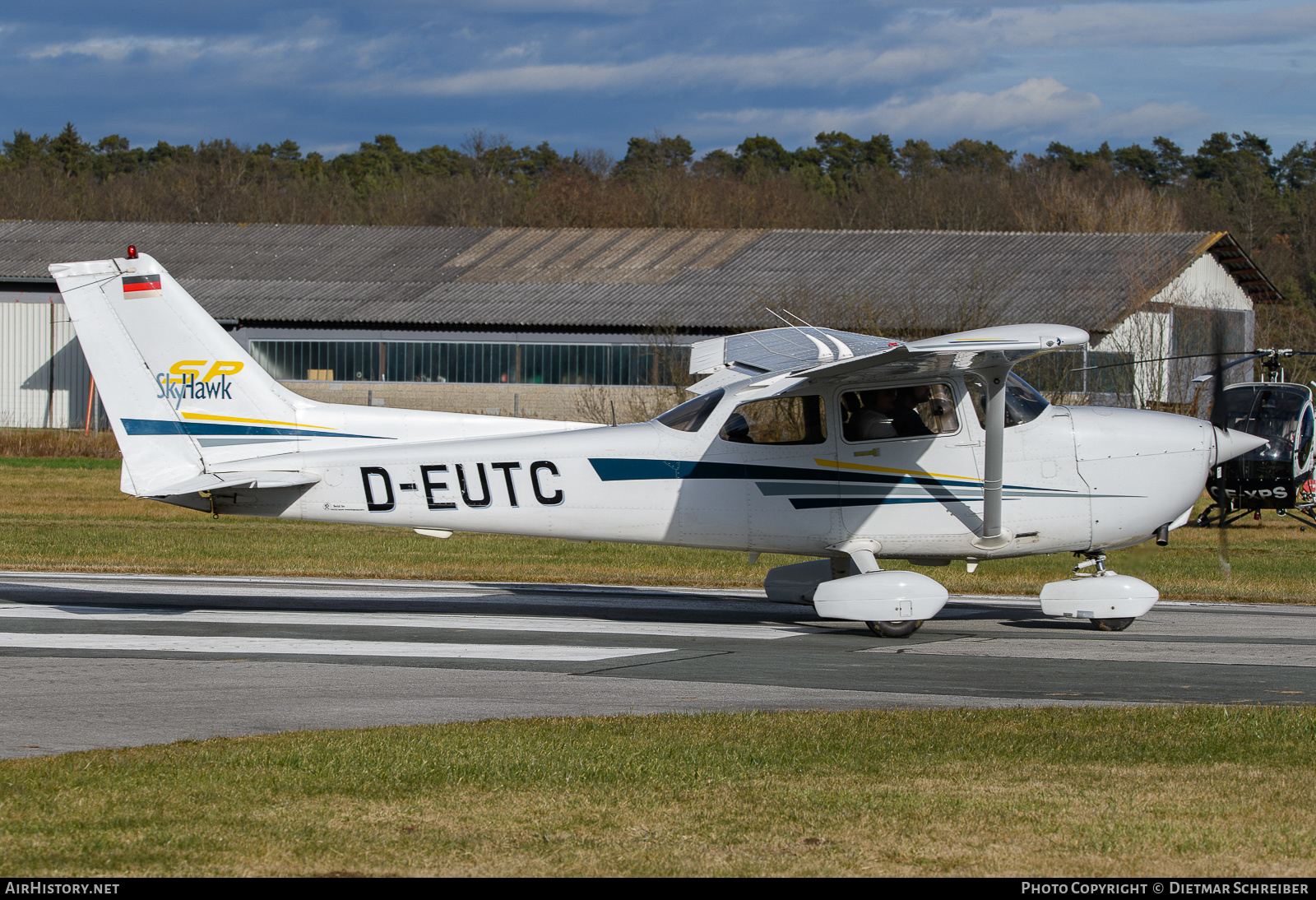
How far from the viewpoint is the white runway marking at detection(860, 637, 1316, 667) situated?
11.5m

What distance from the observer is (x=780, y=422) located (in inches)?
518

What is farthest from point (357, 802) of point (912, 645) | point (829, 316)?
point (829, 316)

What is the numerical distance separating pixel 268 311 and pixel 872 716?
161 ft

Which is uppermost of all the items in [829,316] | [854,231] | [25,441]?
[854,231]

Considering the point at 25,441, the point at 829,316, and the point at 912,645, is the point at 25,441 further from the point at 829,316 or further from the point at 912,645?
the point at 912,645

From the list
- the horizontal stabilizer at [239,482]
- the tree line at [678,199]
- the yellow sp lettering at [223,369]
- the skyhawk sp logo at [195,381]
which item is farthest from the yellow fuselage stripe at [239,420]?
the tree line at [678,199]

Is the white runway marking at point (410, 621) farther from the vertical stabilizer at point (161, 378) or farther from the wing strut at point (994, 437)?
the wing strut at point (994, 437)

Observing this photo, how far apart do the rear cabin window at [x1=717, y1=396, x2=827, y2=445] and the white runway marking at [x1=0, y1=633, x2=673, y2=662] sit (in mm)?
2522

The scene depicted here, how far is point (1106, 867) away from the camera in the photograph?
17.6ft

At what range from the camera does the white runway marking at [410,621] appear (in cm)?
1323

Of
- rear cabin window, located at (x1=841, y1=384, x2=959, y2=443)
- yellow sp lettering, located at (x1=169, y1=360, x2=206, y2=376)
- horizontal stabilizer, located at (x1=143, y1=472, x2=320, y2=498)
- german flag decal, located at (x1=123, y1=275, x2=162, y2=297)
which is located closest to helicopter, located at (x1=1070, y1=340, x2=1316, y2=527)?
rear cabin window, located at (x1=841, y1=384, x2=959, y2=443)

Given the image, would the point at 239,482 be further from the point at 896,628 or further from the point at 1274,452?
the point at 1274,452

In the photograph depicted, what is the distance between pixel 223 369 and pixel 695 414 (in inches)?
199

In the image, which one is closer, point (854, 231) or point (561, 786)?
point (561, 786)
